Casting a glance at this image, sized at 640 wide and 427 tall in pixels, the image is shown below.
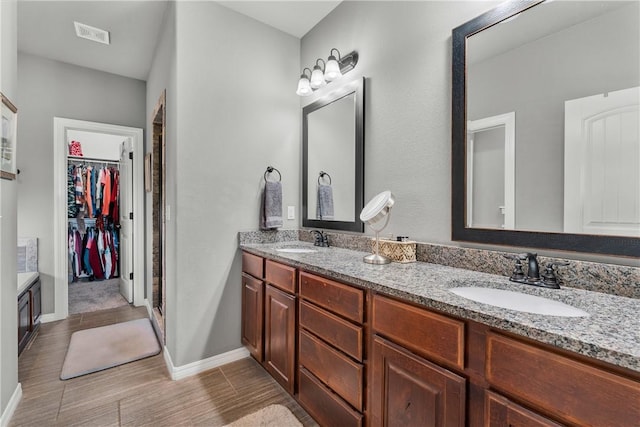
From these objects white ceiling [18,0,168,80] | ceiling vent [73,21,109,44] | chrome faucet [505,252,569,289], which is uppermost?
white ceiling [18,0,168,80]

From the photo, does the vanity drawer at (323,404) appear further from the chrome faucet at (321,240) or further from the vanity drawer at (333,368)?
the chrome faucet at (321,240)

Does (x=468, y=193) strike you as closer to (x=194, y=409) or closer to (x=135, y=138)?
(x=194, y=409)

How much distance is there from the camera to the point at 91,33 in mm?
2713

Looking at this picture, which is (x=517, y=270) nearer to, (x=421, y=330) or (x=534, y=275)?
(x=534, y=275)

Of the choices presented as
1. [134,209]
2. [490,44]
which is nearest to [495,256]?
[490,44]

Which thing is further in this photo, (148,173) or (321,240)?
(148,173)

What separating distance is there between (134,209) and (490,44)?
3888 mm

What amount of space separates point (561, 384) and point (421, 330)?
0.40 m

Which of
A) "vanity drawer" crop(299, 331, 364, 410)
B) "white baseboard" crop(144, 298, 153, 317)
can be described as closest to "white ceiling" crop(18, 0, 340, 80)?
"vanity drawer" crop(299, 331, 364, 410)

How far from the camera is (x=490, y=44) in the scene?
1.42 m

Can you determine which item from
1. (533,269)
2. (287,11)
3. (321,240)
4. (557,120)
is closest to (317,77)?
(287,11)

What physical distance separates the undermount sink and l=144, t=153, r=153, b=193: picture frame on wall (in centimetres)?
318

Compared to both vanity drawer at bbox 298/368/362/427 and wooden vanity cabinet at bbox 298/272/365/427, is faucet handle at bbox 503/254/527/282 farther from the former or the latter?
vanity drawer at bbox 298/368/362/427

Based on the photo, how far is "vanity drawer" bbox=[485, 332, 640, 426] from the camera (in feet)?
2.05
